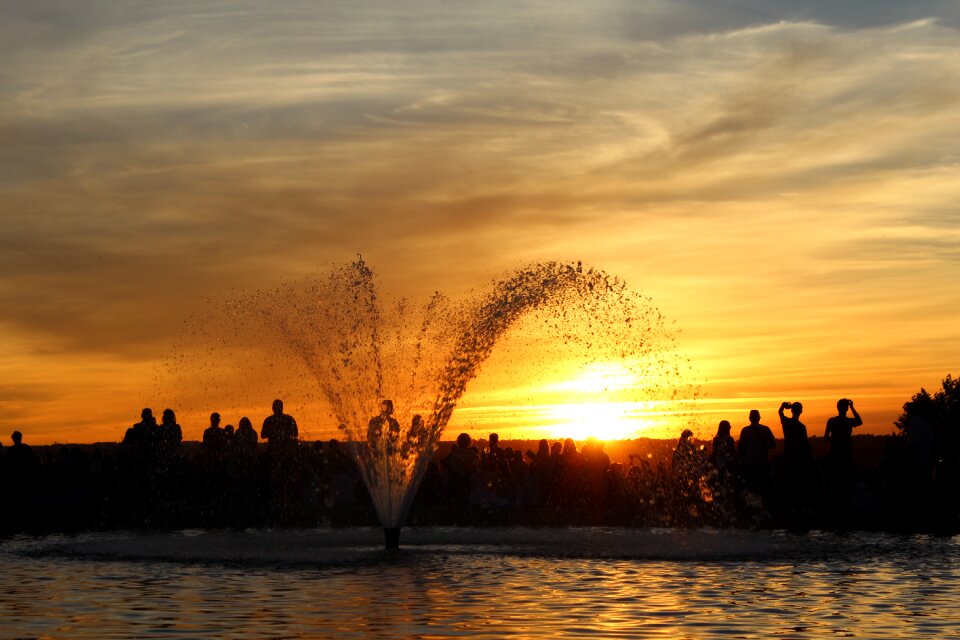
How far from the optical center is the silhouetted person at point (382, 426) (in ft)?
82.1

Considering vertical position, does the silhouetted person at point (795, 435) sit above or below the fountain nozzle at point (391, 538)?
above

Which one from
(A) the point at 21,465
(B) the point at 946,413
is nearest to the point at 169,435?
(A) the point at 21,465

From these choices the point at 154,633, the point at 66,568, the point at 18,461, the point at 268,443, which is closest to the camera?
the point at 154,633

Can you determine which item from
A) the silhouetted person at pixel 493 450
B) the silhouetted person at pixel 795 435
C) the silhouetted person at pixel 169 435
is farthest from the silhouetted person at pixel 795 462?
the silhouetted person at pixel 169 435

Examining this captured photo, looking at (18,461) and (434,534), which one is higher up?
(18,461)

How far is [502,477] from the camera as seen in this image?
3409 cm

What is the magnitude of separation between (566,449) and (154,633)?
20499 millimetres

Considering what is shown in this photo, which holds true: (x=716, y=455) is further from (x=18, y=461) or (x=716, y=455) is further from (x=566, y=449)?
(x=18, y=461)

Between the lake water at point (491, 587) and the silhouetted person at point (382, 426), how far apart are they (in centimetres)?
203

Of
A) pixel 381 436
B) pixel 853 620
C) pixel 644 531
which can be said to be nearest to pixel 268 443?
pixel 381 436

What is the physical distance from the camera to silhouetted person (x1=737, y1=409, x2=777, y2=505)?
1152 inches

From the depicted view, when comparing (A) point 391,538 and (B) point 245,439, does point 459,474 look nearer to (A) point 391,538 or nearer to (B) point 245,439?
(B) point 245,439

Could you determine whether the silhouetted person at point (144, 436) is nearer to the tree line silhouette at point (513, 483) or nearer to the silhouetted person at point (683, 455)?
the tree line silhouette at point (513, 483)

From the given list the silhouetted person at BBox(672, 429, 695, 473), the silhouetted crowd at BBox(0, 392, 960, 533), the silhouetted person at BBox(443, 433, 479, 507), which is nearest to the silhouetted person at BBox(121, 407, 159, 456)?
the silhouetted crowd at BBox(0, 392, 960, 533)
